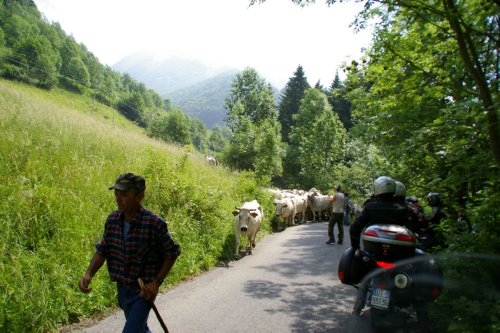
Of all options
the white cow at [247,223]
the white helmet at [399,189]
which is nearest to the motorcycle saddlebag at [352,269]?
the white helmet at [399,189]

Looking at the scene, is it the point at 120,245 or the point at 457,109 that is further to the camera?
the point at 457,109

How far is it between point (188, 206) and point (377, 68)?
581 cm

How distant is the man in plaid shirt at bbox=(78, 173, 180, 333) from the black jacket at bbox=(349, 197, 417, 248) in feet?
8.30

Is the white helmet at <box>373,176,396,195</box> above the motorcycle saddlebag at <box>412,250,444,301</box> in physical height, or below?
above

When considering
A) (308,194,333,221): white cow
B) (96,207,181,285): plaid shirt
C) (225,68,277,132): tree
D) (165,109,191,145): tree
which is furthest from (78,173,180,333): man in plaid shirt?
(165,109,191,145): tree

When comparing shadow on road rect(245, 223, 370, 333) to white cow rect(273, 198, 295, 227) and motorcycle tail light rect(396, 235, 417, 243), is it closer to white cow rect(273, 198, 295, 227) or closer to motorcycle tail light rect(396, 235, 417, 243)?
motorcycle tail light rect(396, 235, 417, 243)

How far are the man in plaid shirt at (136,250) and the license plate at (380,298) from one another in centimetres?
196

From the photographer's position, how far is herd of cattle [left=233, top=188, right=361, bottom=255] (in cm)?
995

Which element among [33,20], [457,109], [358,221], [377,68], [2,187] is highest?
[33,20]

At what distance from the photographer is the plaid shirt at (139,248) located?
3.03 meters

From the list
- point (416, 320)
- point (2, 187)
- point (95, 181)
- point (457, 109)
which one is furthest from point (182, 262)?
point (457, 109)

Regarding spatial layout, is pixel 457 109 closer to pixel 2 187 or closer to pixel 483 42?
pixel 483 42

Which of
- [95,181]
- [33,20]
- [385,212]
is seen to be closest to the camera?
→ [385,212]

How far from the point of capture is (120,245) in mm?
3090
